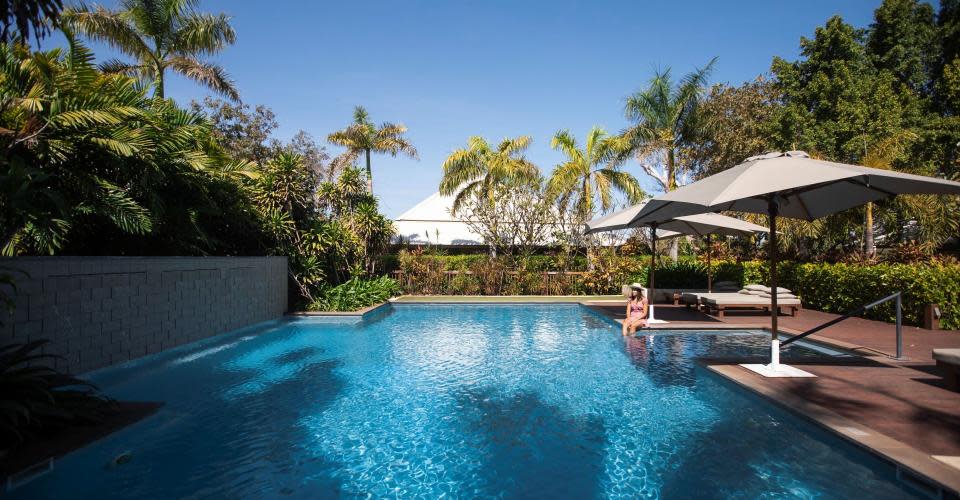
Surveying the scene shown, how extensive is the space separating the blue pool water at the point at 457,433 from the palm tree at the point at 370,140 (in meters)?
18.1

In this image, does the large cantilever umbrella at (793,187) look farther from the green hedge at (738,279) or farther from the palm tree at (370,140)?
the palm tree at (370,140)

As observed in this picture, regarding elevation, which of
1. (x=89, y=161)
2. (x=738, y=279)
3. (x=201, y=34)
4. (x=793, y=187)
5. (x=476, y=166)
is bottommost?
(x=738, y=279)

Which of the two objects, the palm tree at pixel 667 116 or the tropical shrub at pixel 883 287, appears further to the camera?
the palm tree at pixel 667 116

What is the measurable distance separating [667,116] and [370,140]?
15063 mm

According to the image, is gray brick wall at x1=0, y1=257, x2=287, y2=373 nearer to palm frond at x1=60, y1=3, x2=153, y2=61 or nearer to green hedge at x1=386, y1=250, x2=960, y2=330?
green hedge at x1=386, y1=250, x2=960, y2=330

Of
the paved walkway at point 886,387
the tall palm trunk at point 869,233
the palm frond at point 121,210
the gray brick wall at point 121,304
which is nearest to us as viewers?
the paved walkway at point 886,387

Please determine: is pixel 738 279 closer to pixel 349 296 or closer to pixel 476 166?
pixel 476 166

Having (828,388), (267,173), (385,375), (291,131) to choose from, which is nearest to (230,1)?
(267,173)

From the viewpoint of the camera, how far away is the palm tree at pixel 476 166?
21.4 meters

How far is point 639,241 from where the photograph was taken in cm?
2164

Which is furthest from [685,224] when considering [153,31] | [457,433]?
[153,31]

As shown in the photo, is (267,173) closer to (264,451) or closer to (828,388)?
(264,451)

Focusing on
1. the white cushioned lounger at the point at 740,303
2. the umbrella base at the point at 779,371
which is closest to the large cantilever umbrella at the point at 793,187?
the umbrella base at the point at 779,371

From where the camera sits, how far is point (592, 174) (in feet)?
67.5
